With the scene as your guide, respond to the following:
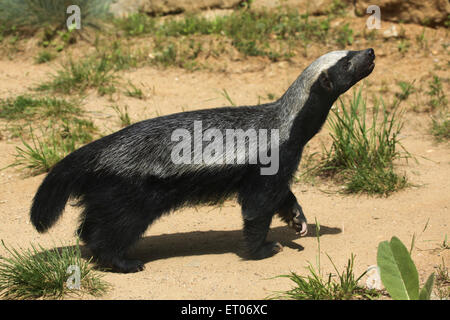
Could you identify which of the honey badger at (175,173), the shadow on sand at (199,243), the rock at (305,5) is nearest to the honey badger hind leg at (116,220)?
the honey badger at (175,173)

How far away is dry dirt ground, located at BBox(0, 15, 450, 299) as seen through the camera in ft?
12.8

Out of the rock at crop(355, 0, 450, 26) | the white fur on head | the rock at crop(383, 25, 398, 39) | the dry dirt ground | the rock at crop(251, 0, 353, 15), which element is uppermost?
the rock at crop(251, 0, 353, 15)

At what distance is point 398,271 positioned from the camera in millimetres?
3076

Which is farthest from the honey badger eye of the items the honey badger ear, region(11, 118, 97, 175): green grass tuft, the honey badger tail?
region(11, 118, 97, 175): green grass tuft

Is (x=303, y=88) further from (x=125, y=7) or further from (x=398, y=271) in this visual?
(x=125, y=7)

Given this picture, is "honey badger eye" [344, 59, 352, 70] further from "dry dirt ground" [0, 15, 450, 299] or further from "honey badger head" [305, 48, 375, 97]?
"dry dirt ground" [0, 15, 450, 299]

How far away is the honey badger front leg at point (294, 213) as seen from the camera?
4.58m

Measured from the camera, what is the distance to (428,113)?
7.01 metres

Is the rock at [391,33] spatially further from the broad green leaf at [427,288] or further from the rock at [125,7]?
the broad green leaf at [427,288]

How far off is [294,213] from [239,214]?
95 cm

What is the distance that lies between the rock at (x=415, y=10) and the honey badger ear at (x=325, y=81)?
187 inches

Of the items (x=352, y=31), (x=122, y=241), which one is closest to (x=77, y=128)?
(x=122, y=241)

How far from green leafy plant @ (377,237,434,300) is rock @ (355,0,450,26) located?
6037mm

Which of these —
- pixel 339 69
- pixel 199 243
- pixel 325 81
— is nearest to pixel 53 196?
pixel 199 243
